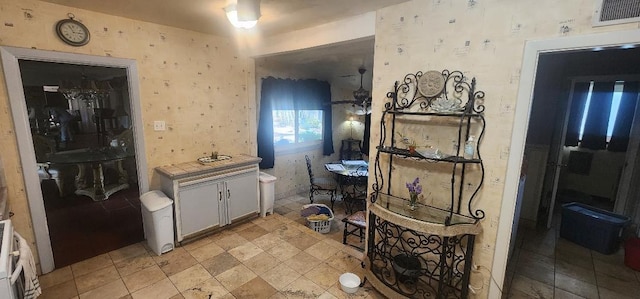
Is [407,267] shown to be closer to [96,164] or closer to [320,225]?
[320,225]

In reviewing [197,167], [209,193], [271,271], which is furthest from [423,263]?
[197,167]

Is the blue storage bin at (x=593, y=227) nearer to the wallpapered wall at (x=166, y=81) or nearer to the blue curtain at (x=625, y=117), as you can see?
the blue curtain at (x=625, y=117)

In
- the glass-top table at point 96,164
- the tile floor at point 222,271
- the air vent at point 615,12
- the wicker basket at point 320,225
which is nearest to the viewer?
the air vent at point 615,12

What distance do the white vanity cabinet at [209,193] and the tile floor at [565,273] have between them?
2954 mm

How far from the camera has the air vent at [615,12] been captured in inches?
53.4

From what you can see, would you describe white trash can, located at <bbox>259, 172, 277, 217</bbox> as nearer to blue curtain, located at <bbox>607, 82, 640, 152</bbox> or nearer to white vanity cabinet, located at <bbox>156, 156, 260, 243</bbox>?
white vanity cabinet, located at <bbox>156, 156, 260, 243</bbox>

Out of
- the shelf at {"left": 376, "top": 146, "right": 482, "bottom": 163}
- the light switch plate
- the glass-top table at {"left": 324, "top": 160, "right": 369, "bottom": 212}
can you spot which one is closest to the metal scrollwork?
the shelf at {"left": 376, "top": 146, "right": 482, "bottom": 163}

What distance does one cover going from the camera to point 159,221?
2662mm

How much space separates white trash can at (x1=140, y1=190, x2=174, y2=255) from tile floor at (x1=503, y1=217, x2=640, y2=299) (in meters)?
3.31

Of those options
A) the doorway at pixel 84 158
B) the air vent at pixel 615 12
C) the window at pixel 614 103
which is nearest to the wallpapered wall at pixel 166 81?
the doorway at pixel 84 158

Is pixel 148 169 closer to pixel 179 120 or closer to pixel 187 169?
pixel 187 169

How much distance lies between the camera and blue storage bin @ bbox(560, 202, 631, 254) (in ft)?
9.44

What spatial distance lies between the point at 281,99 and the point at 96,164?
2960 mm

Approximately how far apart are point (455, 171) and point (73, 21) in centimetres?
357
